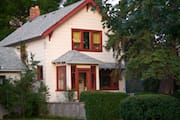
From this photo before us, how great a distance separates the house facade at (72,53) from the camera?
32625 mm

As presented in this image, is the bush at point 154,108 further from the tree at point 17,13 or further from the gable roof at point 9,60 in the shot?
the tree at point 17,13

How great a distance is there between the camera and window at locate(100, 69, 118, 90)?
116 feet

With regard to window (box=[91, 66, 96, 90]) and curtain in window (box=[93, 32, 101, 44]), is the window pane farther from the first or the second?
window (box=[91, 66, 96, 90])

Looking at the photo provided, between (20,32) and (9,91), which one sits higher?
(20,32)

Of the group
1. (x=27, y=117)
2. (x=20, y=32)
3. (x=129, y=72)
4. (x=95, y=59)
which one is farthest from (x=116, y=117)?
(x=20, y=32)

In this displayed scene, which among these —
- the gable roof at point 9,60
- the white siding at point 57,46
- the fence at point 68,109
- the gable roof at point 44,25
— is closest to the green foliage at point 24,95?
the fence at point 68,109

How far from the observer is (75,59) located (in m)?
32.2

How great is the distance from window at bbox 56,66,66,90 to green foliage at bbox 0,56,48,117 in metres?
2.60

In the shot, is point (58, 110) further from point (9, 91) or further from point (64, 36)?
point (64, 36)

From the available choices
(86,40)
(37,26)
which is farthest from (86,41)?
(37,26)

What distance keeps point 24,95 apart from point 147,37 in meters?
9.59

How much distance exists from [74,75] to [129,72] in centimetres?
684

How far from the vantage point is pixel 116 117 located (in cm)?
2436

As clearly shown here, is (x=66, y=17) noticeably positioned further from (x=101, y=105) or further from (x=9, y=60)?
(x=101, y=105)
